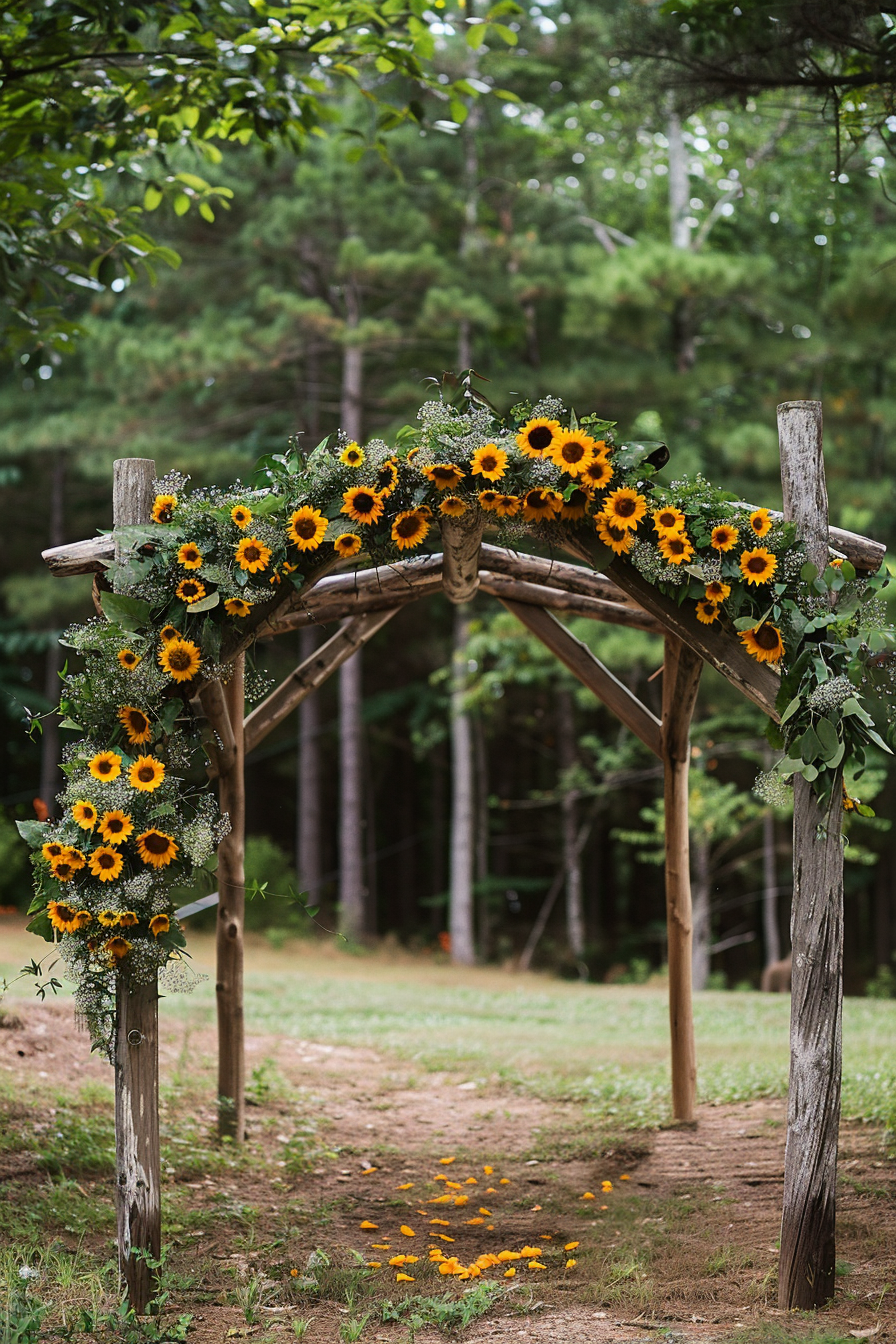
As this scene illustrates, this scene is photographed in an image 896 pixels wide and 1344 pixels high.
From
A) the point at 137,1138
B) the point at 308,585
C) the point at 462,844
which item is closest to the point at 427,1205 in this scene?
the point at 137,1138

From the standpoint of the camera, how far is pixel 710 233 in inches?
651

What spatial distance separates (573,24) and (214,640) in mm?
14692

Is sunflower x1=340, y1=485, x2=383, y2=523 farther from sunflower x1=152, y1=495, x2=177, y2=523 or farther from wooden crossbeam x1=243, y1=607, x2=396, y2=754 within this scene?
wooden crossbeam x1=243, y1=607, x2=396, y2=754

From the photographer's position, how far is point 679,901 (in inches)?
226

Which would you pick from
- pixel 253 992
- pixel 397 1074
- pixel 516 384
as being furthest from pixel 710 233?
pixel 397 1074

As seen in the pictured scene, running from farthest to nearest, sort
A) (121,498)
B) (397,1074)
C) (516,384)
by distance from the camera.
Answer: (516,384), (397,1074), (121,498)

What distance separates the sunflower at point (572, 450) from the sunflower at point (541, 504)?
0.10 m

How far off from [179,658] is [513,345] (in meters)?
14.6

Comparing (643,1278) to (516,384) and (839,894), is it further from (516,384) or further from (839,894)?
(516,384)

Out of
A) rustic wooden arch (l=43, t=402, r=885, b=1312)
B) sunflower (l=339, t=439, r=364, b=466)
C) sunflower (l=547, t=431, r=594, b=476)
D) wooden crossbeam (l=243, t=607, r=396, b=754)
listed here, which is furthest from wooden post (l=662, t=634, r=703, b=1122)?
sunflower (l=339, t=439, r=364, b=466)

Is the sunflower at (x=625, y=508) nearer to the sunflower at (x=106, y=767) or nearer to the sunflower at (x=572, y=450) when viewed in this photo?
the sunflower at (x=572, y=450)

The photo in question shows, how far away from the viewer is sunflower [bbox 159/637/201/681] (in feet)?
12.6

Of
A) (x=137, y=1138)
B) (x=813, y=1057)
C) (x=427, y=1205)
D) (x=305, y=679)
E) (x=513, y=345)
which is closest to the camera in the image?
(x=813, y=1057)

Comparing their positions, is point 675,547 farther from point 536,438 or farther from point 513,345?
point 513,345
